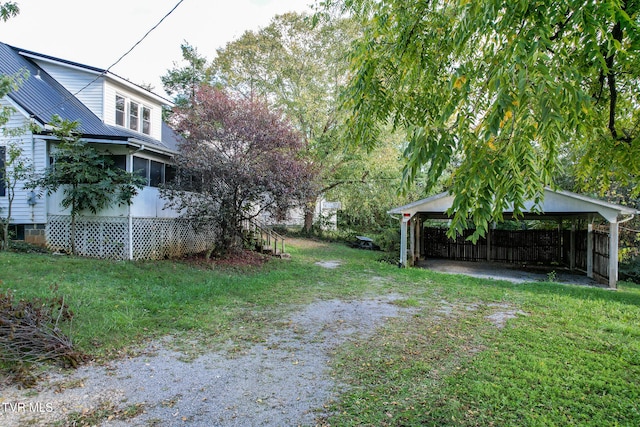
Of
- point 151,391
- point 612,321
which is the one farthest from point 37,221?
point 612,321

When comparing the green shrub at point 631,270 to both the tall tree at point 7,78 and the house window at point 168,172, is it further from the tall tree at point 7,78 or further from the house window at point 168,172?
the tall tree at point 7,78

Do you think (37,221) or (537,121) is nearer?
(537,121)

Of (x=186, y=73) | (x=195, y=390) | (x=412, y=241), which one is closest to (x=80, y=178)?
(x=195, y=390)

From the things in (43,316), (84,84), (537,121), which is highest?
(84,84)

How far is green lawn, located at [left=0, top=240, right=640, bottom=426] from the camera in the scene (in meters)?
3.46

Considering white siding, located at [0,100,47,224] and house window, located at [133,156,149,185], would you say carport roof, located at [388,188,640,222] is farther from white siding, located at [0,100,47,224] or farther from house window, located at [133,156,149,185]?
white siding, located at [0,100,47,224]

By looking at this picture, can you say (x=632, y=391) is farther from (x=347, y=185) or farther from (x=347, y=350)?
(x=347, y=185)

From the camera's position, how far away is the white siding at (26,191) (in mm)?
10766

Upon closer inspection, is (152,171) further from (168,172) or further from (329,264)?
(329,264)

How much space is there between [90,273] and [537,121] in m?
9.16

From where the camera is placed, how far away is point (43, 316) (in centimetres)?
434

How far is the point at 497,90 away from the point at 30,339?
4885 mm

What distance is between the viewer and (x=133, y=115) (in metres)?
13.5

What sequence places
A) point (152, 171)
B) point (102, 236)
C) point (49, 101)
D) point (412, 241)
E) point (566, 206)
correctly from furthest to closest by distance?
point (412, 241), point (152, 171), point (49, 101), point (566, 206), point (102, 236)
